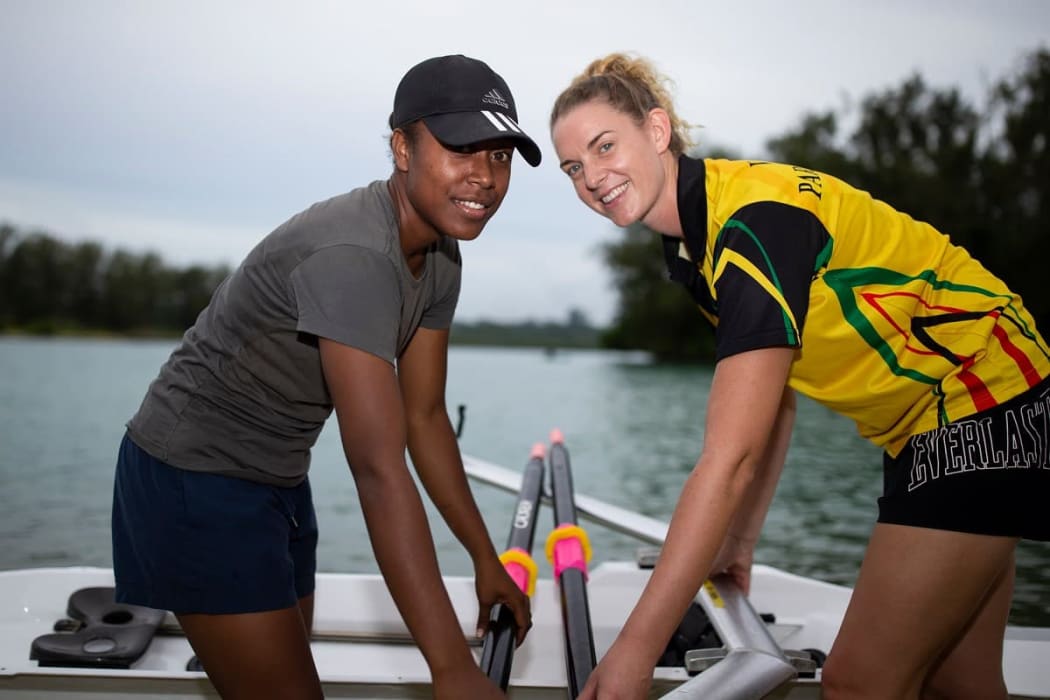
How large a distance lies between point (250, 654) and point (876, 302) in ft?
5.25

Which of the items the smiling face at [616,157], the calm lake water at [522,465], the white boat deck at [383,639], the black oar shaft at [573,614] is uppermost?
the smiling face at [616,157]

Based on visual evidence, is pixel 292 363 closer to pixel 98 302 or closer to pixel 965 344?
pixel 965 344

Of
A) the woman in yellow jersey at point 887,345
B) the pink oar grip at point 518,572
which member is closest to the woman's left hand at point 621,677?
the woman in yellow jersey at point 887,345

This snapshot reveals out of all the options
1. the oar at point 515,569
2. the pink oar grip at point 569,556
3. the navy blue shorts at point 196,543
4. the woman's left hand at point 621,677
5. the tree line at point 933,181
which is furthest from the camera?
the tree line at point 933,181

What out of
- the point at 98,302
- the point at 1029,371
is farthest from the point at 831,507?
the point at 98,302

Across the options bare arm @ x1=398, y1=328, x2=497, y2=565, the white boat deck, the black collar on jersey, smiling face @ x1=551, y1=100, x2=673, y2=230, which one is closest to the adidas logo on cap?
smiling face @ x1=551, y1=100, x2=673, y2=230

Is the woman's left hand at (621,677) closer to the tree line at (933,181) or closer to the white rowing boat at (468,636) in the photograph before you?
the white rowing boat at (468,636)

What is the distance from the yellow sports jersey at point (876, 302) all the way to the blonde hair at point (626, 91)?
16cm

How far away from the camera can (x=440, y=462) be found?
2.45 metres

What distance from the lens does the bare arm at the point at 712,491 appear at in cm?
168

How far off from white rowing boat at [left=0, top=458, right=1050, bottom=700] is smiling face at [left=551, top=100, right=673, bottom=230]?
1131mm

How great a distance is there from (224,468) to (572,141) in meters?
1.11

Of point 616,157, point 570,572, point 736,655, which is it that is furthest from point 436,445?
point 570,572

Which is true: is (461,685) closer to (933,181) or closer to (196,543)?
(196,543)
